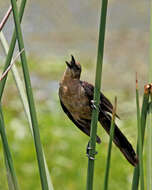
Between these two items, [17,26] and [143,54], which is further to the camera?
[143,54]

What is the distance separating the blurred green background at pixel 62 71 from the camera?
14.0 feet

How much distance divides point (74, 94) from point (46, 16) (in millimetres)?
5063

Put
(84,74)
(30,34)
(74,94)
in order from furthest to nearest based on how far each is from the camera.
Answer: (30,34)
(84,74)
(74,94)

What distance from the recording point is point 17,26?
132 cm

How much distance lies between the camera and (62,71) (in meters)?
5.88

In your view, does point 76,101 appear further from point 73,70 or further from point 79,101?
point 73,70

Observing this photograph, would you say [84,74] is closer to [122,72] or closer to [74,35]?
[122,72]

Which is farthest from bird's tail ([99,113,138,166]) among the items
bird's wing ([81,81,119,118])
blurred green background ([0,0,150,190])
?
blurred green background ([0,0,150,190])

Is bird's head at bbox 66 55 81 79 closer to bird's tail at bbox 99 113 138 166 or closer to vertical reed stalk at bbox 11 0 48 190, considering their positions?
bird's tail at bbox 99 113 138 166

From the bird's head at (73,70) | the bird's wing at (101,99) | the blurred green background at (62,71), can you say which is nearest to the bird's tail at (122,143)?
the bird's wing at (101,99)

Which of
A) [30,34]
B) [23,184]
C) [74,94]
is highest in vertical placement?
[30,34]

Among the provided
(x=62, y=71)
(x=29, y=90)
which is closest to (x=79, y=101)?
(x=29, y=90)

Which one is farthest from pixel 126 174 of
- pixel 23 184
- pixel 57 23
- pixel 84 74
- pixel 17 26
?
pixel 57 23

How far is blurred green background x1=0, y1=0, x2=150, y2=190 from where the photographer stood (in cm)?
426
